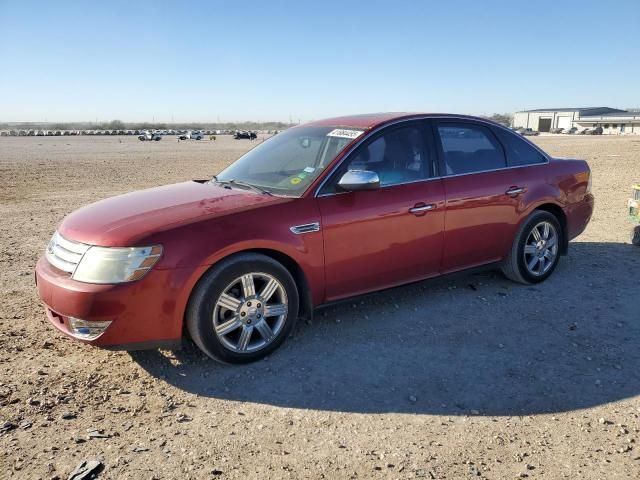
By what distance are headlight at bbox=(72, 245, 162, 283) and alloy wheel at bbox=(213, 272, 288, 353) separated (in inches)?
21.0

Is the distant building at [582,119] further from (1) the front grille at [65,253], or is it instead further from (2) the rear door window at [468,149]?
(1) the front grille at [65,253]

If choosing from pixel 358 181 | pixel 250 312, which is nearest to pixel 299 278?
pixel 250 312

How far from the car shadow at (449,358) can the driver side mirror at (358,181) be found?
3.84 feet

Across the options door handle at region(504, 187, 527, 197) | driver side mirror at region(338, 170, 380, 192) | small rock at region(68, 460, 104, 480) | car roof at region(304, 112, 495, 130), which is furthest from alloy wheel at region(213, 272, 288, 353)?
door handle at region(504, 187, 527, 197)

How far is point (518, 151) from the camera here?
5.32 metres

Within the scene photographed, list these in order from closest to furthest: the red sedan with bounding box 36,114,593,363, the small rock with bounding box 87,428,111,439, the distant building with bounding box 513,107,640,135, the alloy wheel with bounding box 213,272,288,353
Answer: the small rock with bounding box 87,428,111,439, the red sedan with bounding box 36,114,593,363, the alloy wheel with bounding box 213,272,288,353, the distant building with bounding box 513,107,640,135

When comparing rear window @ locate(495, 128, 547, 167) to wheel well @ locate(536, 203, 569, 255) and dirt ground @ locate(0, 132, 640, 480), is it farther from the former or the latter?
dirt ground @ locate(0, 132, 640, 480)

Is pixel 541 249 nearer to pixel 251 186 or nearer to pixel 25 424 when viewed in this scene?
pixel 251 186

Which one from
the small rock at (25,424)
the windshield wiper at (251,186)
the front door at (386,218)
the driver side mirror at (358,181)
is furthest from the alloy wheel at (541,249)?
the small rock at (25,424)

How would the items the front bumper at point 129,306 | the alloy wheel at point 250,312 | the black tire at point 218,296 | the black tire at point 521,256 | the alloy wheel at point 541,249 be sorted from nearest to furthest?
the front bumper at point 129,306
the black tire at point 218,296
the alloy wheel at point 250,312
the black tire at point 521,256
the alloy wheel at point 541,249

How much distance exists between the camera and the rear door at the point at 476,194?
15.3 ft

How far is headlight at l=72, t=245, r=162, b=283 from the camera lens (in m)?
3.32

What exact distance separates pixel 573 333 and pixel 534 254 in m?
1.28

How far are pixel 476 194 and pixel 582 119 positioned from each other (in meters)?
123
